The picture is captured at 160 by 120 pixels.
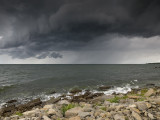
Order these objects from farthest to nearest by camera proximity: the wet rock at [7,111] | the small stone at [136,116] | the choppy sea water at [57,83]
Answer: the choppy sea water at [57,83]
the wet rock at [7,111]
the small stone at [136,116]

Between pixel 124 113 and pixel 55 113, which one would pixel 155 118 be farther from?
pixel 55 113

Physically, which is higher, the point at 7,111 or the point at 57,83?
the point at 57,83

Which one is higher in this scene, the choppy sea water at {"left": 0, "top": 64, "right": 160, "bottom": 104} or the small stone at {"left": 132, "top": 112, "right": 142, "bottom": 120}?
the small stone at {"left": 132, "top": 112, "right": 142, "bottom": 120}

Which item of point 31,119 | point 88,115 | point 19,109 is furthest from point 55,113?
point 19,109

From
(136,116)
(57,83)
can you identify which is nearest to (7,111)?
(136,116)

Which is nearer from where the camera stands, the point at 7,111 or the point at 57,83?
the point at 7,111

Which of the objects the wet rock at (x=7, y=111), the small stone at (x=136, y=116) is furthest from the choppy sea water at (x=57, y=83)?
the small stone at (x=136, y=116)

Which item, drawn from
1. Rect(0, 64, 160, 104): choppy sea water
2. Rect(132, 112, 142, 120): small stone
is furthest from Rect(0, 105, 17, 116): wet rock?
Rect(132, 112, 142, 120): small stone

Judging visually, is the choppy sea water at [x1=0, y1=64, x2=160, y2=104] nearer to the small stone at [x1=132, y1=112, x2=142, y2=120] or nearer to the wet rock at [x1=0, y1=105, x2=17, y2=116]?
the wet rock at [x1=0, y1=105, x2=17, y2=116]

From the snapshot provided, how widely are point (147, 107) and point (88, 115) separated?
3840 millimetres

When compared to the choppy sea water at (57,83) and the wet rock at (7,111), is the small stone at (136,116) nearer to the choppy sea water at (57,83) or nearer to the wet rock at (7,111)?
the wet rock at (7,111)

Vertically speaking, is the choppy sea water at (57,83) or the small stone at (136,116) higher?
the small stone at (136,116)

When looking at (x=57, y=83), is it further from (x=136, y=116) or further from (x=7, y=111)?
(x=136, y=116)

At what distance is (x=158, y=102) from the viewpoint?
7.83 metres
